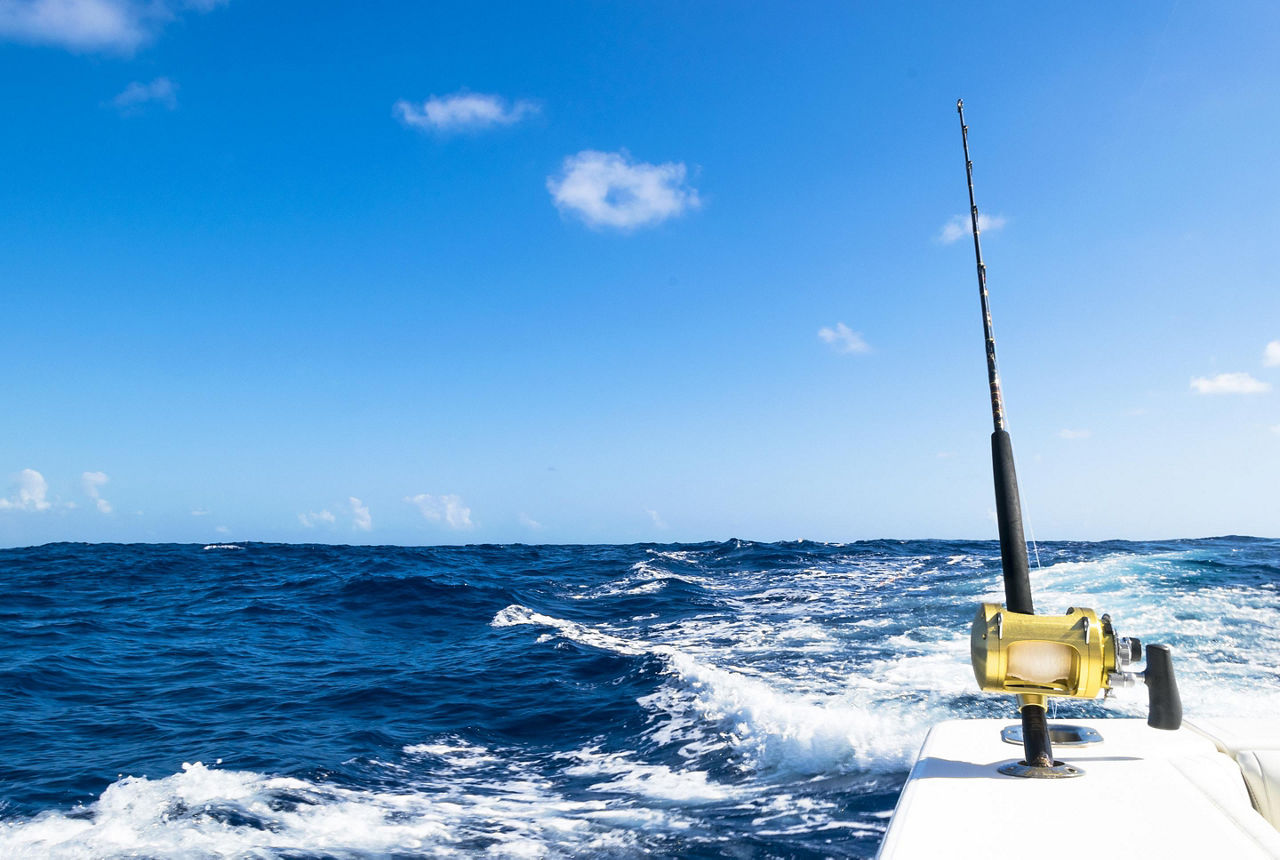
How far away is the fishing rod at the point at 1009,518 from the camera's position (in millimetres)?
1955

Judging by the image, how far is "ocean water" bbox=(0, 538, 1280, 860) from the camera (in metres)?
3.96

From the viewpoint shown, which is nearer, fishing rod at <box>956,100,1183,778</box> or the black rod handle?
fishing rod at <box>956,100,1183,778</box>

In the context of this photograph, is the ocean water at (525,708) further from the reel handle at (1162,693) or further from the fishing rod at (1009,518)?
the reel handle at (1162,693)

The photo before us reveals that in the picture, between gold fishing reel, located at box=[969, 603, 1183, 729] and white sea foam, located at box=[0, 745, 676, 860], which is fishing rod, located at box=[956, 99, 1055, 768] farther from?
white sea foam, located at box=[0, 745, 676, 860]

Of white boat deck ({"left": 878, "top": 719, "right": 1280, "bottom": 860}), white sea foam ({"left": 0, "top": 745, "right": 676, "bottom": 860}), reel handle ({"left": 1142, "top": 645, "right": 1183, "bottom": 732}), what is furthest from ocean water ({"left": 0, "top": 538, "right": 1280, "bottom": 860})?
reel handle ({"left": 1142, "top": 645, "right": 1183, "bottom": 732})

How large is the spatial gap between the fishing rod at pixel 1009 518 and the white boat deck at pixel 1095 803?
0.11 m

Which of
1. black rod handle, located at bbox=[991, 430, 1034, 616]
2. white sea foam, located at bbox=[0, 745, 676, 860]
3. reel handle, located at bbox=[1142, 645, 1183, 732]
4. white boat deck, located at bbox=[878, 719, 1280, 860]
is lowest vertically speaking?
white sea foam, located at bbox=[0, 745, 676, 860]

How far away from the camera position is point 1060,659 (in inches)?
70.2

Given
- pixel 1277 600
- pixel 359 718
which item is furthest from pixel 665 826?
pixel 1277 600

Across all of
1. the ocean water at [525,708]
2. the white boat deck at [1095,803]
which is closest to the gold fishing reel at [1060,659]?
the white boat deck at [1095,803]

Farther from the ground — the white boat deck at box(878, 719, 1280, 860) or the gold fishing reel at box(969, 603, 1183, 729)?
the gold fishing reel at box(969, 603, 1183, 729)

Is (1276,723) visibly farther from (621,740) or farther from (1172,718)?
(621,740)

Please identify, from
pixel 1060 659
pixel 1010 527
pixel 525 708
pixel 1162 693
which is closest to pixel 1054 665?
pixel 1060 659

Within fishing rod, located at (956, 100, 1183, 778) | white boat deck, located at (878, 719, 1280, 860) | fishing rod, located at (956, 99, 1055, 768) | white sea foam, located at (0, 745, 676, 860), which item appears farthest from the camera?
white sea foam, located at (0, 745, 676, 860)
